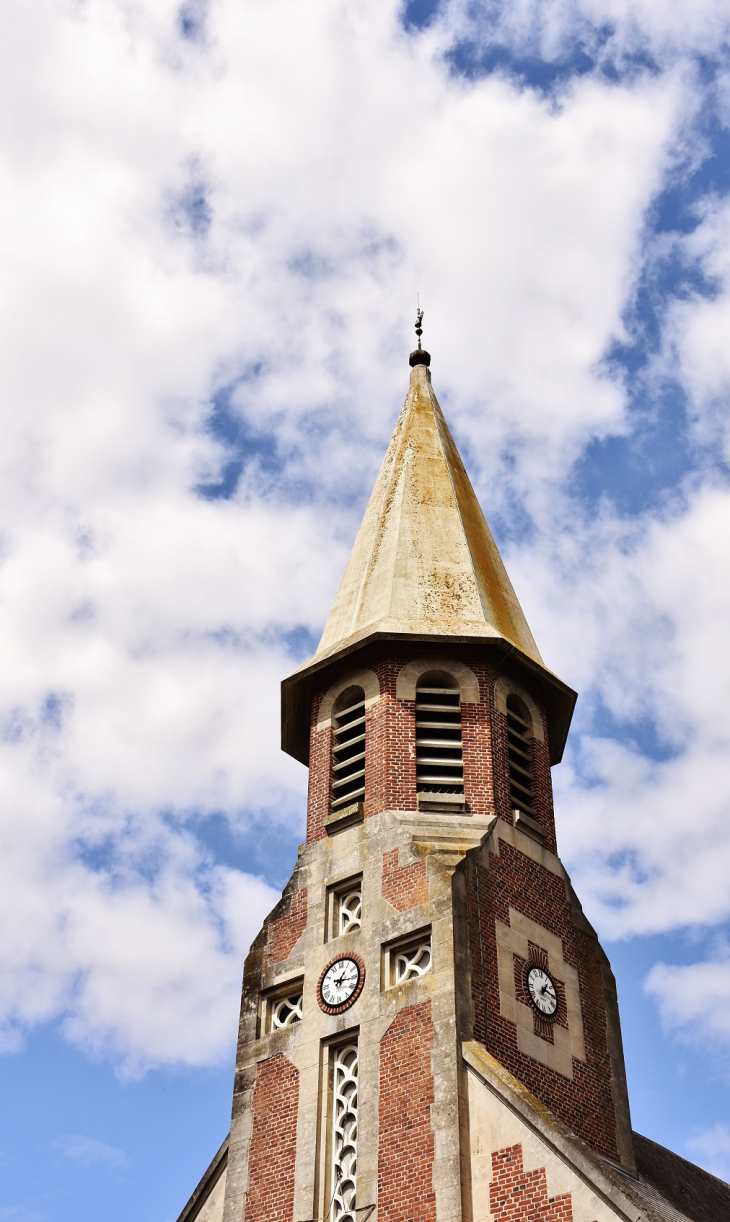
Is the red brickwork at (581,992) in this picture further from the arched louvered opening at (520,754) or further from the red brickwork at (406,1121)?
the arched louvered opening at (520,754)

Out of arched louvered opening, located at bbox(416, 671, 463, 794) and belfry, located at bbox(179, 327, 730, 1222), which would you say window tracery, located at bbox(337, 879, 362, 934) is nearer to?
belfry, located at bbox(179, 327, 730, 1222)

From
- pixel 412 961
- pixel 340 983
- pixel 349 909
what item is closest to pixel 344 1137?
pixel 340 983

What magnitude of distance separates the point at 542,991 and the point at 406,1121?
353cm

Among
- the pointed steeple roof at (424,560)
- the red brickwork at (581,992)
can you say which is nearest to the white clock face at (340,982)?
the red brickwork at (581,992)

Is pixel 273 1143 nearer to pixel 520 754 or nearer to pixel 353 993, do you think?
pixel 353 993

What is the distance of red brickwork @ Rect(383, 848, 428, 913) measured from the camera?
21312 millimetres

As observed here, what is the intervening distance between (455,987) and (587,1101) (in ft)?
11.2

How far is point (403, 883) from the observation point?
21.7 m

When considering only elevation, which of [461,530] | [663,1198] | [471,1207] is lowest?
[471,1207]

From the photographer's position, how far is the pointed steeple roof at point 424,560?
25.5m

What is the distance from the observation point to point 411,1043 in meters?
19.9

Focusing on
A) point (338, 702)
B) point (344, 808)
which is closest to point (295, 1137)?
point (344, 808)

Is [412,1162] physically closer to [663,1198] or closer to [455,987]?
[455,987]

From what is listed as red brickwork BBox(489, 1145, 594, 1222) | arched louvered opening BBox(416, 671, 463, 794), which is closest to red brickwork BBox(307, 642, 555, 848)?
arched louvered opening BBox(416, 671, 463, 794)
